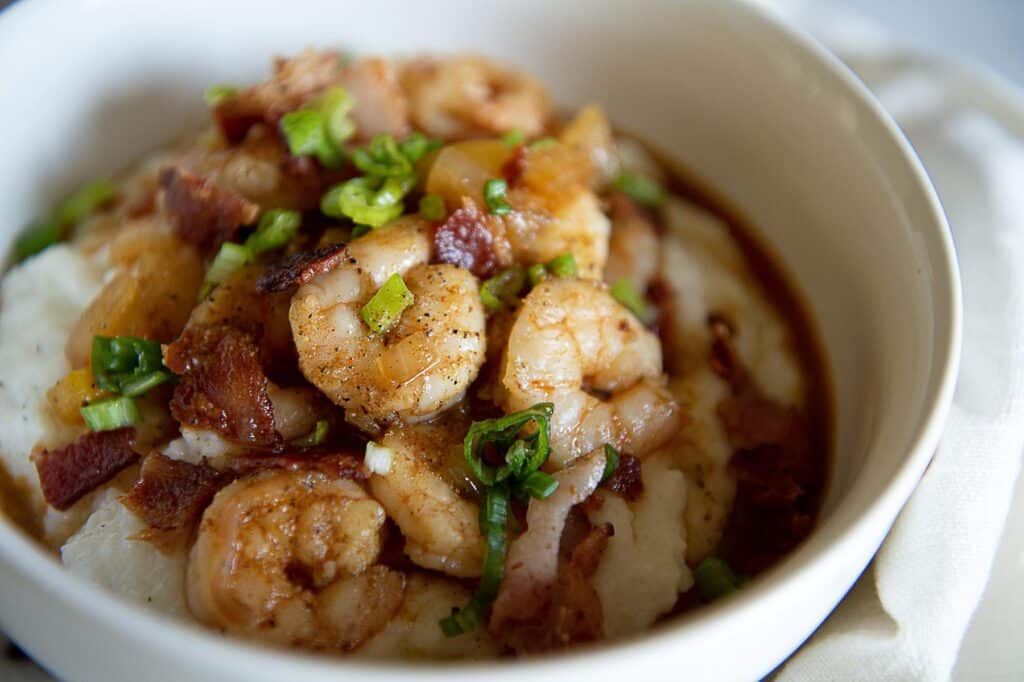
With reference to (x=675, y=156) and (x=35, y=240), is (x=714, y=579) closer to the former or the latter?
(x=675, y=156)

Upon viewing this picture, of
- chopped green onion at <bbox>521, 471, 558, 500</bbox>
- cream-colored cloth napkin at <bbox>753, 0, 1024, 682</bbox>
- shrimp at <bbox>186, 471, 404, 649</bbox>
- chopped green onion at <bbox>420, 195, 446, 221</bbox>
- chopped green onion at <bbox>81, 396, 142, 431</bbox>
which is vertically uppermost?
chopped green onion at <bbox>420, 195, 446, 221</bbox>

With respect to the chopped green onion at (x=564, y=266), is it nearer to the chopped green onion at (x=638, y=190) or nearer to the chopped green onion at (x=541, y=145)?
the chopped green onion at (x=541, y=145)

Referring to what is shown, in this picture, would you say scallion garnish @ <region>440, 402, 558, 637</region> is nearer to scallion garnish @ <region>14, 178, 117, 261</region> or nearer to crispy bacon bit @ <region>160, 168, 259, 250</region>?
crispy bacon bit @ <region>160, 168, 259, 250</region>

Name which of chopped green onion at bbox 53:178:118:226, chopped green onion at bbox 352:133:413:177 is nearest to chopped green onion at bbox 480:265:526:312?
chopped green onion at bbox 352:133:413:177

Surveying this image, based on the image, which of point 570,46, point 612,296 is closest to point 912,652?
point 612,296

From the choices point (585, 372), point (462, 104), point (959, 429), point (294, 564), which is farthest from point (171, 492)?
point (959, 429)

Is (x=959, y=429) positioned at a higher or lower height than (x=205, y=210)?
lower

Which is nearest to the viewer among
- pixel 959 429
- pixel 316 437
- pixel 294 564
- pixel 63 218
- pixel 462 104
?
pixel 294 564

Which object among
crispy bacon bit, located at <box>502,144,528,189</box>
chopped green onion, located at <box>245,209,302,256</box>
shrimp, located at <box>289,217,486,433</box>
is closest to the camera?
shrimp, located at <box>289,217,486,433</box>
